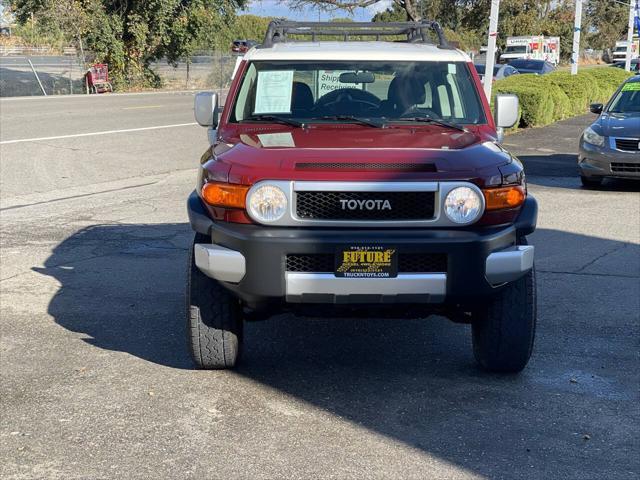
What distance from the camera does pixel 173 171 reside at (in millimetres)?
15750

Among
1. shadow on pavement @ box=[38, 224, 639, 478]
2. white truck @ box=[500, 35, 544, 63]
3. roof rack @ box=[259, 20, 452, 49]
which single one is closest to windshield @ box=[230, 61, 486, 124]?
roof rack @ box=[259, 20, 452, 49]

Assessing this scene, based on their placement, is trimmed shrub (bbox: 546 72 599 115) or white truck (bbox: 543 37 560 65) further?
white truck (bbox: 543 37 560 65)

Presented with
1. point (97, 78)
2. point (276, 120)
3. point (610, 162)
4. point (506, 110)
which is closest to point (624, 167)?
point (610, 162)

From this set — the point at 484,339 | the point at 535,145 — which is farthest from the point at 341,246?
the point at 535,145

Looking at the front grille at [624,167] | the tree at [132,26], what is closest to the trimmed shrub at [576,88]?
the front grille at [624,167]

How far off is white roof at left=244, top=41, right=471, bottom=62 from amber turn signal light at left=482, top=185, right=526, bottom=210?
1740mm

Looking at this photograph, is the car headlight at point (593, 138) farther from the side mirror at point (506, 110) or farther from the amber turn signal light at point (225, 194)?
the amber turn signal light at point (225, 194)

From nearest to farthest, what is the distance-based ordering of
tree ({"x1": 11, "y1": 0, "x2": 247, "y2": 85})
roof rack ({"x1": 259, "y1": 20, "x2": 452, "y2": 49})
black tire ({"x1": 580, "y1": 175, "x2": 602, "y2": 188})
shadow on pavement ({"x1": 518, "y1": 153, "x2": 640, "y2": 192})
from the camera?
roof rack ({"x1": 259, "y1": 20, "x2": 452, "y2": 49})
black tire ({"x1": 580, "y1": 175, "x2": 602, "y2": 188})
shadow on pavement ({"x1": 518, "y1": 153, "x2": 640, "y2": 192})
tree ({"x1": 11, "y1": 0, "x2": 247, "y2": 85})

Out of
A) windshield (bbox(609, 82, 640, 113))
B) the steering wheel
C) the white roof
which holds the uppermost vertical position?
the white roof

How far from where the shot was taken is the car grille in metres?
4.93

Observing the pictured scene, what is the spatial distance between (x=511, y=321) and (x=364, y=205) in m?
1.15

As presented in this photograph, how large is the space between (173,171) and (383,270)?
11.3 m

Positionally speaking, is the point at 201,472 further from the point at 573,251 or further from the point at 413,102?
the point at 573,251

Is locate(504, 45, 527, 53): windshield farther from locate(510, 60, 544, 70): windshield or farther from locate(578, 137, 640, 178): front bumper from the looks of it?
locate(578, 137, 640, 178): front bumper
